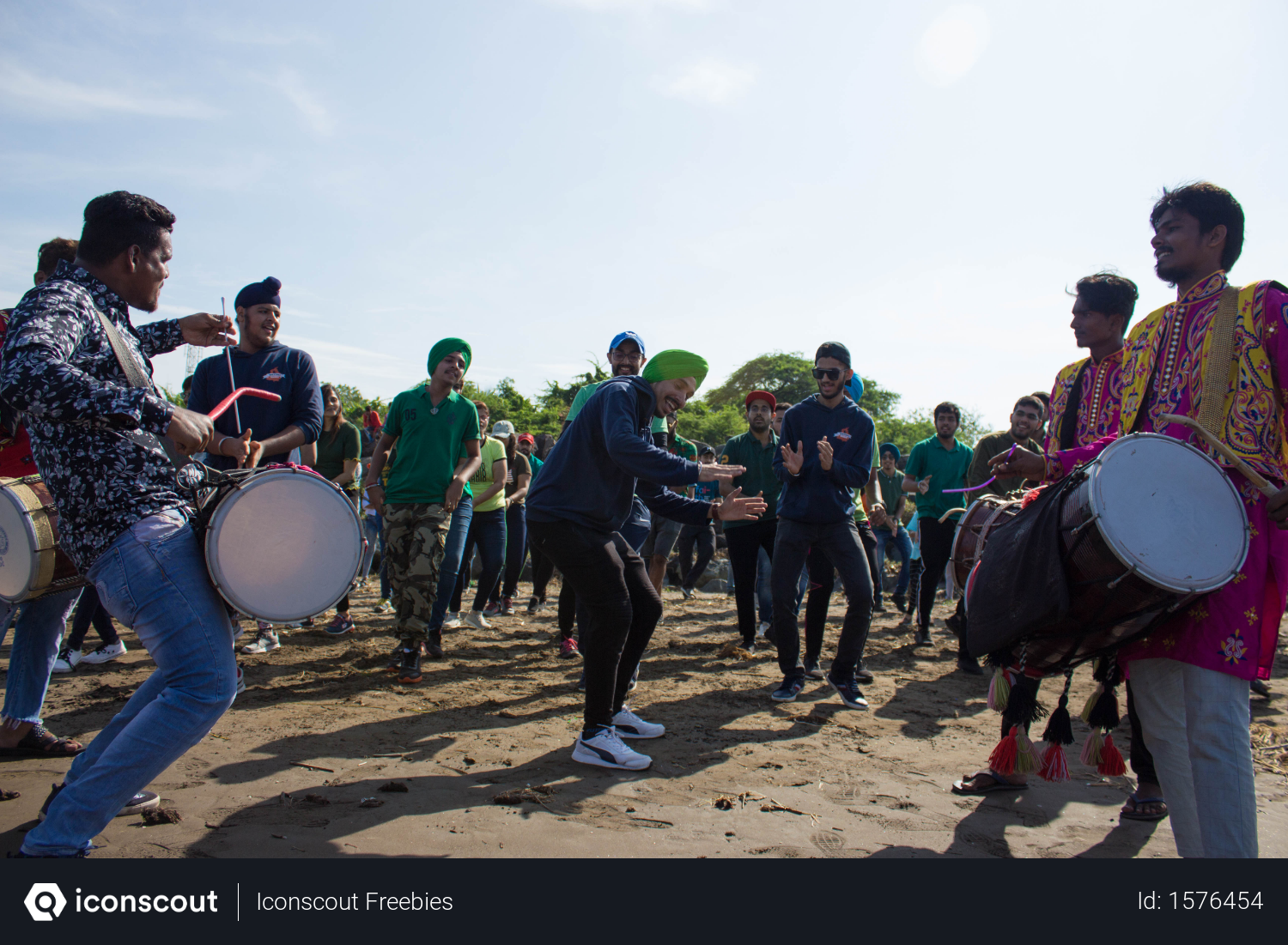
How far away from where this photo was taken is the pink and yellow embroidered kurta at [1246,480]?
2447 millimetres

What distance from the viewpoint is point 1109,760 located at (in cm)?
323

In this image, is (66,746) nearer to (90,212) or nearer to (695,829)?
(90,212)

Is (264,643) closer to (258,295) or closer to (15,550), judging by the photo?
(258,295)

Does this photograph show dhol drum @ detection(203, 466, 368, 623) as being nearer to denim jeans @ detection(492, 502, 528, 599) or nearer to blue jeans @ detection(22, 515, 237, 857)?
blue jeans @ detection(22, 515, 237, 857)

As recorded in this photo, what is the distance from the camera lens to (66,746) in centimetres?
358

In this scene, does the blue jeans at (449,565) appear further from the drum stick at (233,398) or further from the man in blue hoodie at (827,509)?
the man in blue hoodie at (827,509)

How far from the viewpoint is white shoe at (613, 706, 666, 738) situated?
166 inches

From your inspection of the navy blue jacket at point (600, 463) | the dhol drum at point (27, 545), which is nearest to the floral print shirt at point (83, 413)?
the dhol drum at point (27, 545)

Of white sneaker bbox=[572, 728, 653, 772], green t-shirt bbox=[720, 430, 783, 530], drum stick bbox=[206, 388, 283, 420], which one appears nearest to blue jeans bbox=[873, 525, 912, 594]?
green t-shirt bbox=[720, 430, 783, 530]

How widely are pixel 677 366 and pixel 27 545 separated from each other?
272 cm
